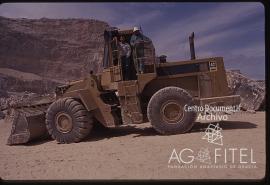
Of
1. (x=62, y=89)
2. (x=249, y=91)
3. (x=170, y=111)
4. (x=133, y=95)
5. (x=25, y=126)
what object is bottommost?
(x=25, y=126)

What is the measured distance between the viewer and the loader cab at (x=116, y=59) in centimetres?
1000

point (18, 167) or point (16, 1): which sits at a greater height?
point (16, 1)

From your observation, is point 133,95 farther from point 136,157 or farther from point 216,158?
point 216,158

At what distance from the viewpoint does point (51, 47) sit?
5759cm

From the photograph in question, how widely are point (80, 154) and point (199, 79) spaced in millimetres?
3616

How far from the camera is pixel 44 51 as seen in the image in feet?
186

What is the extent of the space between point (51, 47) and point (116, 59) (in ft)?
161

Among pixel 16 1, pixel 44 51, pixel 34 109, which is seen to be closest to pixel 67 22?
pixel 44 51

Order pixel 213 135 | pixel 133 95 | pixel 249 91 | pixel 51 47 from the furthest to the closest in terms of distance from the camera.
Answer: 1. pixel 51 47
2. pixel 249 91
3. pixel 133 95
4. pixel 213 135

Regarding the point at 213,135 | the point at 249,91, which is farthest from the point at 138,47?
the point at 249,91

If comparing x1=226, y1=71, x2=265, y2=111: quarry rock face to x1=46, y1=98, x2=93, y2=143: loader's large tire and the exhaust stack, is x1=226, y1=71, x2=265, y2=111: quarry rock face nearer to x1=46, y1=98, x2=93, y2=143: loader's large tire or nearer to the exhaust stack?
the exhaust stack

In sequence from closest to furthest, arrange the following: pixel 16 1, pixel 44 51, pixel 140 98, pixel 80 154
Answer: pixel 16 1
pixel 80 154
pixel 140 98
pixel 44 51

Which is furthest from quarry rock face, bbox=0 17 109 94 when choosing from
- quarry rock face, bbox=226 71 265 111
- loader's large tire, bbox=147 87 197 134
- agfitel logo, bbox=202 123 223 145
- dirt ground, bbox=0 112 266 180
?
agfitel logo, bbox=202 123 223 145

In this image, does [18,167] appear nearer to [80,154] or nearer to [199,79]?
[80,154]
